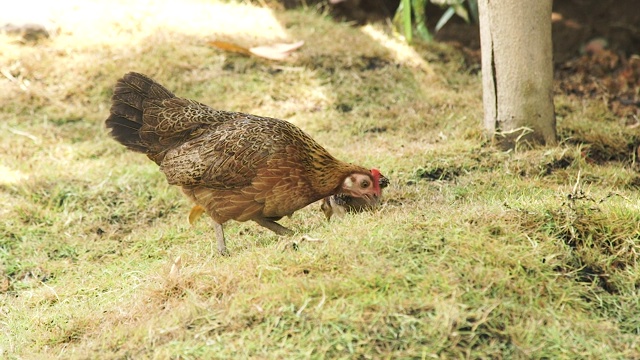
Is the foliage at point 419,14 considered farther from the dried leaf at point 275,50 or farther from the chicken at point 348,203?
the chicken at point 348,203

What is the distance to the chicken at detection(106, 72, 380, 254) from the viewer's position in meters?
4.46

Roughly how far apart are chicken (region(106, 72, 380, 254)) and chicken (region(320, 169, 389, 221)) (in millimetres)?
48

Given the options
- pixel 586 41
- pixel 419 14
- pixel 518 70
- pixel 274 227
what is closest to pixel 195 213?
pixel 274 227

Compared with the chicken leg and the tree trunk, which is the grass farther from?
the tree trunk

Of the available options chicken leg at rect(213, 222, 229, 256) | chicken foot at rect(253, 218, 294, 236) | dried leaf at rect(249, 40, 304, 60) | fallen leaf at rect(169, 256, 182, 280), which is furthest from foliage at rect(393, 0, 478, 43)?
fallen leaf at rect(169, 256, 182, 280)

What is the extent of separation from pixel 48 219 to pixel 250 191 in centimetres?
195

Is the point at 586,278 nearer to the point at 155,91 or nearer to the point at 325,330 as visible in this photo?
the point at 325,330

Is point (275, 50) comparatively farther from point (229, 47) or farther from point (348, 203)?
point (348, 203)

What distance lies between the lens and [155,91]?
5.06m

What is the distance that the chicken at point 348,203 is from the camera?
4.66 meters

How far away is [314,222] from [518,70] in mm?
2017

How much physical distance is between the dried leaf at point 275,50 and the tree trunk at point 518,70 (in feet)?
7.59

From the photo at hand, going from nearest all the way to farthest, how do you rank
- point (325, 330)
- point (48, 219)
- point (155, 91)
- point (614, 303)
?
1. point (325, 330)
2. point (614, 303)
3. point (155, 91)
4. point (48, 219)

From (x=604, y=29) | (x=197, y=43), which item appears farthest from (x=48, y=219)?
(x=604, y=29)
